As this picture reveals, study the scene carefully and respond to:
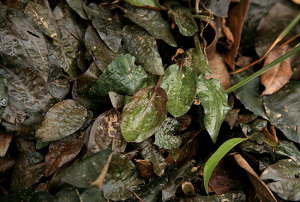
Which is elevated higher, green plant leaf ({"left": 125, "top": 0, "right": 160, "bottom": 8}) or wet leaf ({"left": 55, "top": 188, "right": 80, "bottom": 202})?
green plant leaf ({"left": 125, "top": 0, "right": 160, "bottom": 8})

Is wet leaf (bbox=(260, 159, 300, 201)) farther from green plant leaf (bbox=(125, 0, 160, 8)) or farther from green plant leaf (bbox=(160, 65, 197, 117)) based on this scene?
green plant leaf (bbox=(125, 0, 160, 8))

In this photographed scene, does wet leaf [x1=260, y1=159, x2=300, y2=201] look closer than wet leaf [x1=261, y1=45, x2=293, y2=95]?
Yes

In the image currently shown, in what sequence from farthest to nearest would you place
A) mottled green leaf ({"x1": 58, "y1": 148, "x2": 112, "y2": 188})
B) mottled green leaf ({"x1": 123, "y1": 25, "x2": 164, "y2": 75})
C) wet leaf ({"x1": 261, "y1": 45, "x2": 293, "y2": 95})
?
wet leaf ({"x1": 261, "y1": 45, "x2": 293, "y2": 95}) → mottled green leaf ({"x1": 123, "y1": 25, "x2": 164, "y2": 75}) → mottled green leaf ({"x1": 58, "y1": 148, "x2": 112, "y2": 188})

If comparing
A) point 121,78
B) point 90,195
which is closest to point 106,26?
point 121,78

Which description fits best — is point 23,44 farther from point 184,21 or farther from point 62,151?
point 184,21

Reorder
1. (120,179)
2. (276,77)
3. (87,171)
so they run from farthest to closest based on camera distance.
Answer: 1. (276,77)
2. (120,179)
3. (87,171)

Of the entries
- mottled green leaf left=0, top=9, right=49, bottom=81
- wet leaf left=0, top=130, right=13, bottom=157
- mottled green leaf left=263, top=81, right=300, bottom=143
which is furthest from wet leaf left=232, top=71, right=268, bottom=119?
wet leaf left=0, top=130, right=13, bottom=157

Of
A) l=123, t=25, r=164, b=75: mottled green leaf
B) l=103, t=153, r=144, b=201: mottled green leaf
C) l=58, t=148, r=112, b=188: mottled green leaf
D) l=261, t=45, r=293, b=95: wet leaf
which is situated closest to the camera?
l=58, t=148, r=112, b=188: mottled green leaf
